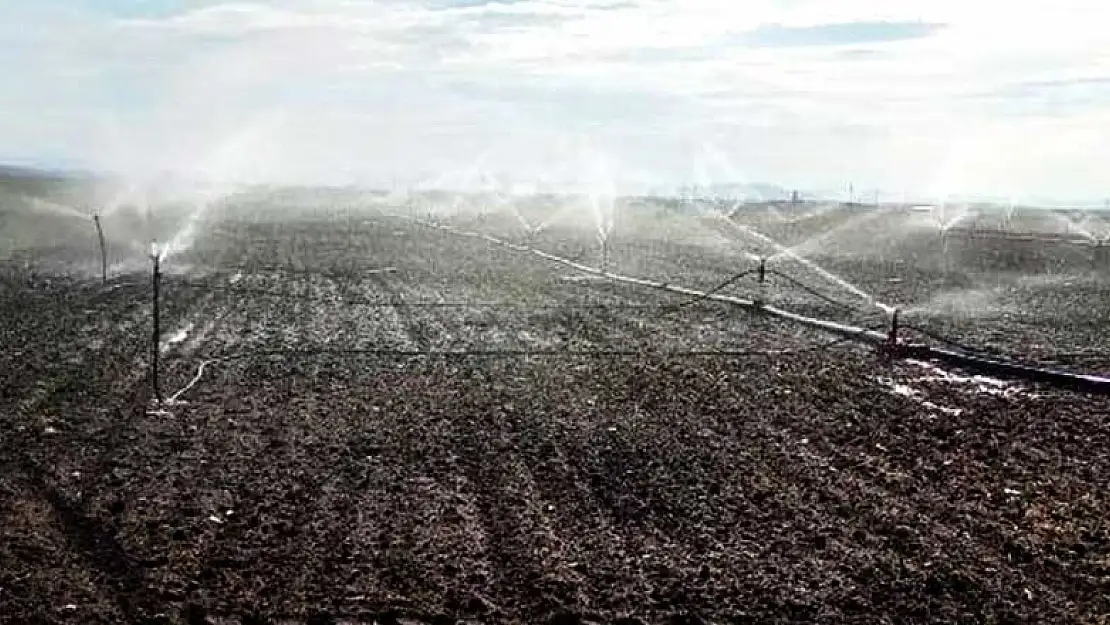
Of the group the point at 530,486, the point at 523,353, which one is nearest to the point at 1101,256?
the point at 523,353

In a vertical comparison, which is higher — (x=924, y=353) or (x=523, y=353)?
(x=924, y=353)

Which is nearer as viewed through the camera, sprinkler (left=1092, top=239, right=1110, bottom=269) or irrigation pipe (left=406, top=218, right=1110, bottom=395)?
irrigation pipe (left=406, top=218, right=1110, bottom=395)

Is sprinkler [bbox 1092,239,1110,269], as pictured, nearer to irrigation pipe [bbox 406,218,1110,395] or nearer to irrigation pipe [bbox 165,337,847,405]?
irrigation pipe [bbox 406,218,1110,395]

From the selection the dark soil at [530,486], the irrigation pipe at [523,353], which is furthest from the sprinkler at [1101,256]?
the irrigation pipe at [523,353]

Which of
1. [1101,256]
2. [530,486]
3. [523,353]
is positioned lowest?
[1101,256]

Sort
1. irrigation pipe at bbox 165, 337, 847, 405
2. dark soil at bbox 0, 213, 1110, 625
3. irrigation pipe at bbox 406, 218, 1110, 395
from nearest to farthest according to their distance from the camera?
dark soil at bbox 0, 213, 1110, 625, irrigation pipe at bbox 406, 218, 1110, 395, irrigation pipe at bbox 165, 337, 847, 405

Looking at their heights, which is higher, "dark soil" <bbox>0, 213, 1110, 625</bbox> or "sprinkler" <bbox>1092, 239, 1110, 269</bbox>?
"dark soil" <bbox>0, 213, 1110, 625</bbox>

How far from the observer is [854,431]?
43.0 ft

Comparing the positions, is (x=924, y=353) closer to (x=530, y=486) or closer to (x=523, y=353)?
(x=523, y=353)

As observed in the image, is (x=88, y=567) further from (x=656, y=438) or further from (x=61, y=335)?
(x=61, y=335)

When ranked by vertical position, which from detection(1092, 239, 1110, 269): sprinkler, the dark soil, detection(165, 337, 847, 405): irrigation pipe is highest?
the dark soil

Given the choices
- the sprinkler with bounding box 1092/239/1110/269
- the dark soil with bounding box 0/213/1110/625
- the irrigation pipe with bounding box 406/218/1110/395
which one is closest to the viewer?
the dark soil with bounding box 0/213/1110/625

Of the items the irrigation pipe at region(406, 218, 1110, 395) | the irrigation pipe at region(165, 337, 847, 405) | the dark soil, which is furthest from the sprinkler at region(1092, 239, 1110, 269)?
the irrigation pipe at region(165, 337, 847, 405)

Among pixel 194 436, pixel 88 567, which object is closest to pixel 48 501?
pixel 88 567
